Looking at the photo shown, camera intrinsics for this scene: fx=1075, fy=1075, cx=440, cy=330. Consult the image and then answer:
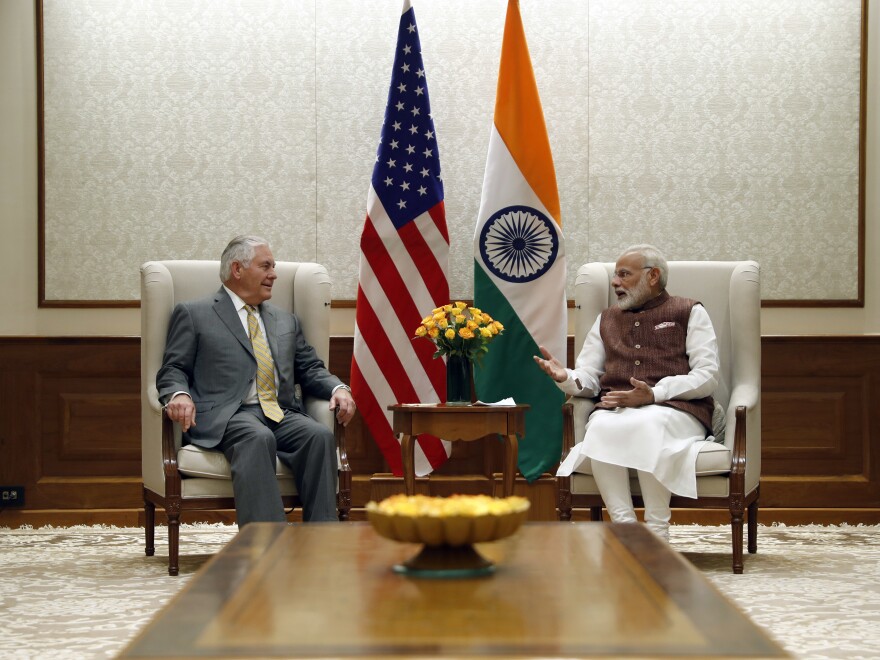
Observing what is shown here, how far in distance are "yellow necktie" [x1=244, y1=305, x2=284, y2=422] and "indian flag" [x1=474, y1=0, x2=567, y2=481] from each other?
1.22 metres

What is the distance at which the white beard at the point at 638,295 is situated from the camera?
451 centimetres

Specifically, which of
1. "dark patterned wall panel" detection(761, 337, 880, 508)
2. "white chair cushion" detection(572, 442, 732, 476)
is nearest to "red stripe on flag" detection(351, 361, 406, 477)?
"white chair cushion" detection(572, 442, 732, 476)

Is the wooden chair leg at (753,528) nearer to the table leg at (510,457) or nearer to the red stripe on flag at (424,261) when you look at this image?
the table leg at (510,457)

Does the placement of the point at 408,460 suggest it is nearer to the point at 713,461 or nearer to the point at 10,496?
the point at 713,461

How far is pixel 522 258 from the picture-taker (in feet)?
17.4

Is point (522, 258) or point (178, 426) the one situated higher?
point (522, 258)

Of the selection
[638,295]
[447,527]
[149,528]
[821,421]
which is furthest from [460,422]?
[447,527]

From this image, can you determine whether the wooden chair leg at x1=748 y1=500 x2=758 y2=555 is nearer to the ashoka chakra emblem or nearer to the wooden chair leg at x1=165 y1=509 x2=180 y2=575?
the ashoka chakra emblem

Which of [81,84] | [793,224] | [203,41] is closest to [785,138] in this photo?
[793,224]

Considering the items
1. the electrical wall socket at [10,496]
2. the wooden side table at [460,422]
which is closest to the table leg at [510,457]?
the wooden side table at [460,422]

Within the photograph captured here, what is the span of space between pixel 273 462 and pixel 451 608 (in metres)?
2.41

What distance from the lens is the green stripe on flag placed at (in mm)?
5270

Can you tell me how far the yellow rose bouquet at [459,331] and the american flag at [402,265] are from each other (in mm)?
729

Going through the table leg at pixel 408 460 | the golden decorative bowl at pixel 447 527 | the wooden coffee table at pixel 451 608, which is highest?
the golden decorative bowl at pixel 447 527
